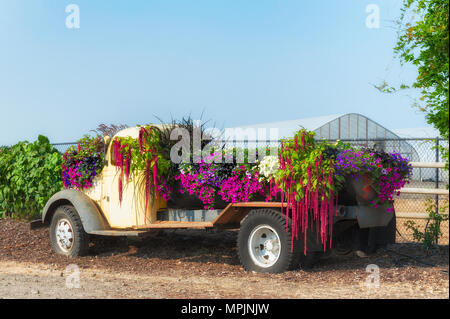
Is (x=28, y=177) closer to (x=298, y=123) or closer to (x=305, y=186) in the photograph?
(x=305, y=186)

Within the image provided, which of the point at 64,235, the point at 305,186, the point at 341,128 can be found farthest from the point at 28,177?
the point at 341,128

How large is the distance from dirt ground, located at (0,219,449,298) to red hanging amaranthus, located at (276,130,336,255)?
0.77 metres

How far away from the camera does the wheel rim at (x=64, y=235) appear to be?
9539mm

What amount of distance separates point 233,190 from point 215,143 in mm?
1073

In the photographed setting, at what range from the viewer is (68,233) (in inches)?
376

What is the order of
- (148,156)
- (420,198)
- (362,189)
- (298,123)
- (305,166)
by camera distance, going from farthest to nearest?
(298,123) < (420,198) < (148,156) < (362,189) < (305,166)

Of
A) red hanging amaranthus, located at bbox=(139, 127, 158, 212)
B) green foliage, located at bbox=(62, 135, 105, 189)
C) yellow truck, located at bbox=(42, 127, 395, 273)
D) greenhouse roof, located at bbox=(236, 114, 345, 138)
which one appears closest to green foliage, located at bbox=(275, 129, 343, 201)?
yellow truck, located at bbox=(42, 127, 395, 273)

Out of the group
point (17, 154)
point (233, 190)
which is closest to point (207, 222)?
point (233, 190)

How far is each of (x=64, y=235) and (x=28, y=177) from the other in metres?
4.23

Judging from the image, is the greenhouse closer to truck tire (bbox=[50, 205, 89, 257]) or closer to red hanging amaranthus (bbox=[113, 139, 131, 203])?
truck tire (bbox=[50, 205, 89, 257])

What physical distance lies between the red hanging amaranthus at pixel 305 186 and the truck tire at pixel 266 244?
0.49 ft

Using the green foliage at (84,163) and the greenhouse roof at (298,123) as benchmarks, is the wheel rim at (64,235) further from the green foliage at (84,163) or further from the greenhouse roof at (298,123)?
the greenhouse roof at (298,123)

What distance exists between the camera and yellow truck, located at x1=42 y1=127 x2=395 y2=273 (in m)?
7.28

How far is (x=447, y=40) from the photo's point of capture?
6.45m
